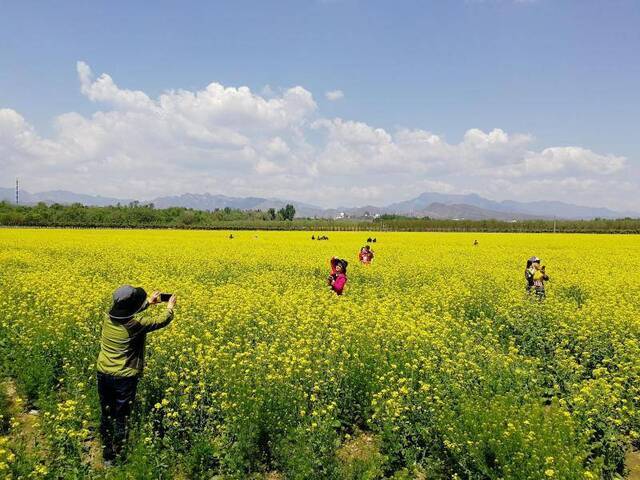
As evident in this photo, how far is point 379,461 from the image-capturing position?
18.2ft

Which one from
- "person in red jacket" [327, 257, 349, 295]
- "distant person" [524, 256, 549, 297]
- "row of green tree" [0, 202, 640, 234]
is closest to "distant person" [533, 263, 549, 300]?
"distant person" [524, 256, 549, 297]

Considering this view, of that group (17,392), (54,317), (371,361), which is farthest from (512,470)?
(54,317)

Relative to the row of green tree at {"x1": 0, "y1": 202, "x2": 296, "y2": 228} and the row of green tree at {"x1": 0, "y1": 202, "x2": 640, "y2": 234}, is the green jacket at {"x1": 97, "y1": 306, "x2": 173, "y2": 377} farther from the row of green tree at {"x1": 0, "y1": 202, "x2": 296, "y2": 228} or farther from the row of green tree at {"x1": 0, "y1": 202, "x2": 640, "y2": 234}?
the row of green tree at {"x1": 0, "y1": 202, "x2": 296, "y2": 228}

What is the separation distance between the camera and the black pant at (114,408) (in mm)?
5918

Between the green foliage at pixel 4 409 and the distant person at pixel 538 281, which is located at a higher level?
the distant person at pixel 538 281

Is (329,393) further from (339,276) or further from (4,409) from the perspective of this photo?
(339,276)

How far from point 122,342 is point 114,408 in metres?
0.93

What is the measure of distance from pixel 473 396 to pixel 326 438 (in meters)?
2.32

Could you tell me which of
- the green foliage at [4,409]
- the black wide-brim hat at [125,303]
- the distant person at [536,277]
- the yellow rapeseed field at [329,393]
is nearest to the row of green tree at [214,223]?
the distant person at [536,277]

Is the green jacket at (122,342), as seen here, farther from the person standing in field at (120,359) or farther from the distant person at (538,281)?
the distant person at (538,281)

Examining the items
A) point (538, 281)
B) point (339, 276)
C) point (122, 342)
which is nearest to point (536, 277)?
point (538, 281)

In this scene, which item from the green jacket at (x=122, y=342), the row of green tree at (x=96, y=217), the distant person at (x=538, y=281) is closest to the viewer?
the green jacket at (x=122, y=342)

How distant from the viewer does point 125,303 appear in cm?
588

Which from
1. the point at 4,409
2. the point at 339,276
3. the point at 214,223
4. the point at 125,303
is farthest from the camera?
the point at 214,223
